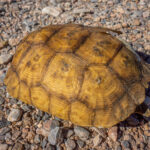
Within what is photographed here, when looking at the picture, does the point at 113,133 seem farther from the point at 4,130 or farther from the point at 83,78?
the point at 4,130

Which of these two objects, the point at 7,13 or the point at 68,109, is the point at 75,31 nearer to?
the point at 68,109

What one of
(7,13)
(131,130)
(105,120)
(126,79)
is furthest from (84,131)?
(7,13)

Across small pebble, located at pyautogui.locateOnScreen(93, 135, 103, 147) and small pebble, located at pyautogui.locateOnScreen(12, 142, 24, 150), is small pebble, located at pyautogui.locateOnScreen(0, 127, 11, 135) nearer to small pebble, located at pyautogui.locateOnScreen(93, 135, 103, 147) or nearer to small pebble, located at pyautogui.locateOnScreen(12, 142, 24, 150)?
small pebble, located at pyautogui.locateOnScreen(12, 142, 24, 150)

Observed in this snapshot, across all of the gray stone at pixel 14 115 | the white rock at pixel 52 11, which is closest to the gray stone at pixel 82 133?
the gray stone at pixel 14 115

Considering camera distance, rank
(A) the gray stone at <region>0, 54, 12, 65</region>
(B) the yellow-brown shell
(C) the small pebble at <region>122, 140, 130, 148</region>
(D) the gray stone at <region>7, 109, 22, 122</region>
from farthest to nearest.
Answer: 1. (A) the gray stone at <region>0, 54, 12, 65</region>
2. (D) the gray stone at <region>7, 109, 22, 122</region>
3. (C) the small pebble at <region>122, 140, 130, 148</region>
4. (B) the yellow-brown shell

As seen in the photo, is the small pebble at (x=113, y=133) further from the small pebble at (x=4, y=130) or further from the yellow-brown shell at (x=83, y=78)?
the small pebble at (x=4, y=130)

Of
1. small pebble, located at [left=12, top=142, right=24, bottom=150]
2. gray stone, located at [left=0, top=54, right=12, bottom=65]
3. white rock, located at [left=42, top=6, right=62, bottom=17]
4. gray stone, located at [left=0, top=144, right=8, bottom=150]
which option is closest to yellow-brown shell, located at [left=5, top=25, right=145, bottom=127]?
small pebble, located at [left=12, top=142, right=24, bottom=150]
